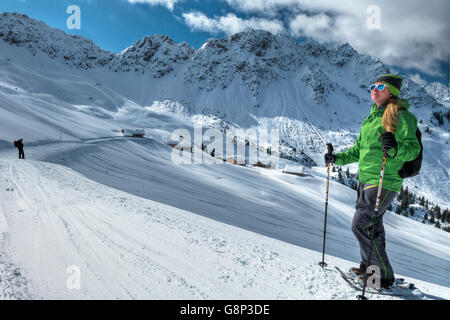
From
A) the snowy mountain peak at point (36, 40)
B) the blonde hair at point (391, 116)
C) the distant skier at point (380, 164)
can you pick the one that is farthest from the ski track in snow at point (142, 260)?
the snowy mountain peak at point (36, 40)

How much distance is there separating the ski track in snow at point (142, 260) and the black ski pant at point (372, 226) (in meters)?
0.49

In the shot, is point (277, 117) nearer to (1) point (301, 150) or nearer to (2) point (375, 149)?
(1) point (301, 150)

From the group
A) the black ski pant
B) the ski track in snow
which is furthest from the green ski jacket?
the ski track in snow

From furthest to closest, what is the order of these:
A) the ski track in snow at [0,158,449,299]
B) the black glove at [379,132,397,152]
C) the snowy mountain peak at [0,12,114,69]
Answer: the snowy mountain peak at [0,12,114,69], the black glove at [379,132,397,152], the ski track in snow at [0,158,449,299]

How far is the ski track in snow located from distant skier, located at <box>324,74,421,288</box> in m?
0.60

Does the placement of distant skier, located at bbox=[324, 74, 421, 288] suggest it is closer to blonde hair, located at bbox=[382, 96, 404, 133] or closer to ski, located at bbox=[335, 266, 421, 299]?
blonde hair, located at bbox=[382, 96, 404, 133]

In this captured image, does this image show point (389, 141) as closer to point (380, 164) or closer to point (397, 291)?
point (380, 164)

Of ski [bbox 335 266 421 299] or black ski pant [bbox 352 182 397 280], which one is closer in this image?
ski [bbox 335 266 421 299]

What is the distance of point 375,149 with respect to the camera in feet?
10.7

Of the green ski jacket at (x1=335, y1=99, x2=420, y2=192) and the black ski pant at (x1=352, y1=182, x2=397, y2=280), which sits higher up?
the green ski jacket at (x1=335, y1=99, x2=420, y2=192)

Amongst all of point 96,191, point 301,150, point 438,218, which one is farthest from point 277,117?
point 96,191

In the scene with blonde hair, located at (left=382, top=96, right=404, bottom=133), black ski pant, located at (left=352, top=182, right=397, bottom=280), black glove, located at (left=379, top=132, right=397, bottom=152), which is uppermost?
blonde hair, located at (left=382, top=96, right=404, bottom=133)

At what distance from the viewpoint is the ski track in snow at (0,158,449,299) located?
8.79ft
